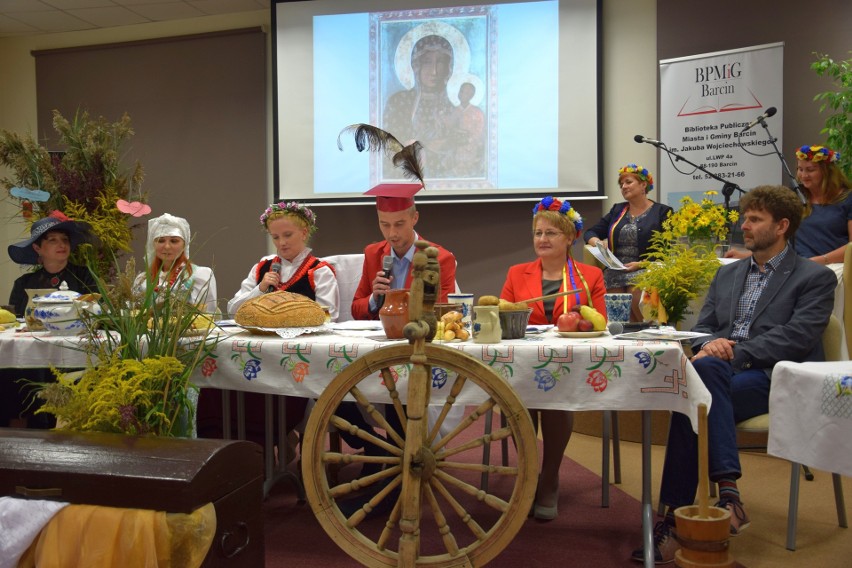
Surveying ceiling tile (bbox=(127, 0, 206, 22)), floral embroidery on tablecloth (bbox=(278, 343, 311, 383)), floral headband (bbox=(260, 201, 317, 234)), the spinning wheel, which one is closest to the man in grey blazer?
the spinning wheel

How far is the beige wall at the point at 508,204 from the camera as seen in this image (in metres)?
6.08

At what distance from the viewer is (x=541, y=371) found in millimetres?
2203

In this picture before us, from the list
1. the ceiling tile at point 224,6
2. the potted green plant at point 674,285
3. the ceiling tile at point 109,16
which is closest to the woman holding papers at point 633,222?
the potted green plant at point 674,285

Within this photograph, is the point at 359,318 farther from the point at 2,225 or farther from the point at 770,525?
the point at 2,225

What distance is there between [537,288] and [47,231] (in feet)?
7.00

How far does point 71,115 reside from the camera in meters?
7.48

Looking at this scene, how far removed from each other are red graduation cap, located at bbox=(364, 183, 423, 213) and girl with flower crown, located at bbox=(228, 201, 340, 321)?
1.40 feet

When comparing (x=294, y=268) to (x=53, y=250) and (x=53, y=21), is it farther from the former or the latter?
(x=53, y=21)

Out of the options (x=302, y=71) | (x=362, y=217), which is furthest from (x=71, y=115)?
(x=362, y=217)

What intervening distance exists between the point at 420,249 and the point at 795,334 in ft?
5.25

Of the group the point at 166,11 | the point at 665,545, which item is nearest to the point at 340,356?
the point at 665,545

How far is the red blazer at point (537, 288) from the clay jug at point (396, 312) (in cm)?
96

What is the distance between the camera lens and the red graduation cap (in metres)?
3.38

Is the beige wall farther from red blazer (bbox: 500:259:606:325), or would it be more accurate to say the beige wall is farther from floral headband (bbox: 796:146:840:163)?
red blazer (bbox: 500:259:606:325)
